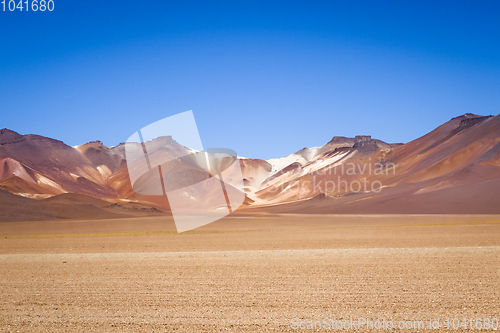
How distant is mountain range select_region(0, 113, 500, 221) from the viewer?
67750mm

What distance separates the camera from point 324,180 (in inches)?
5502

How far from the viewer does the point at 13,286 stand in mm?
11852

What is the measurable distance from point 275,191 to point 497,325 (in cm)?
14521

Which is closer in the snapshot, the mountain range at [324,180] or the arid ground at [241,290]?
the arid ground at [241,290]

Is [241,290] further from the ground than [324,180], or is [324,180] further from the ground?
[324,180]

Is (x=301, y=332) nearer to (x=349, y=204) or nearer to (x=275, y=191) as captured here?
(x=349, y=204)

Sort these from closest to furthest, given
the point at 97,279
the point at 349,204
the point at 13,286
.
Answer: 1. the point at 13,286
2. the point at 97,279
3. the point at 349,204

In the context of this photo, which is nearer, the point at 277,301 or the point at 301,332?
the point at 301,332

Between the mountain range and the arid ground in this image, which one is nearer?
the arid ground

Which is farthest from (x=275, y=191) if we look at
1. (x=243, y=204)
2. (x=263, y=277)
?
(x=263, y=277)

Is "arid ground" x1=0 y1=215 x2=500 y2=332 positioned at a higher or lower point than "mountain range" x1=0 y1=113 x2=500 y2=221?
lower

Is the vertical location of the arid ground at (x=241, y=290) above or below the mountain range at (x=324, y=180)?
below

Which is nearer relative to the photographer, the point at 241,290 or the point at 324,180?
the point at 241,290

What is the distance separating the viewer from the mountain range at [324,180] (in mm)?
67750
